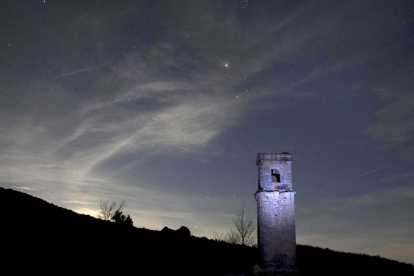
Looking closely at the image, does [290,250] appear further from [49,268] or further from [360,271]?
[49,268]

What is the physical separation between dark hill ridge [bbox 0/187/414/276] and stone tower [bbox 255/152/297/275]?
2.23 meters

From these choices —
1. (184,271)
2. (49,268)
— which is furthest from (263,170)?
(49,268)

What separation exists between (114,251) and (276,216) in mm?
11308

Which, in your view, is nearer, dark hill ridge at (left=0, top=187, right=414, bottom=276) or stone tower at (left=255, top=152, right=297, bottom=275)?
dark hill ridge at (left=0, top=187, right=414, bottom=276)

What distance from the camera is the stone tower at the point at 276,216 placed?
21.1 meters

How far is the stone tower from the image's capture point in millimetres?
21062

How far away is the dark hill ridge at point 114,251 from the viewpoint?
17.3m

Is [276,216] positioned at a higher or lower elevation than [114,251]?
higher

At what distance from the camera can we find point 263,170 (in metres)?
22.8

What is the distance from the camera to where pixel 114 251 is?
68.4 feet

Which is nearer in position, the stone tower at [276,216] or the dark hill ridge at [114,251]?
the dark hill ridge at [114,251]

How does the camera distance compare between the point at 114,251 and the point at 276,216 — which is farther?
the point at 276,216

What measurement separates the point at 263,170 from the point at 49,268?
14.7 meters

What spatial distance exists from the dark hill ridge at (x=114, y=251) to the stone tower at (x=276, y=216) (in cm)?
223
